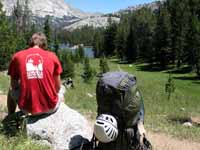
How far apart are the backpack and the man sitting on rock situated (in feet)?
6.66

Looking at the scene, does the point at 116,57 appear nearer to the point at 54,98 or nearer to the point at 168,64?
the point at 168,64

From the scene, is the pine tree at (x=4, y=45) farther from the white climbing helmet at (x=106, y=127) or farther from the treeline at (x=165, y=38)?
the white climbing helmet at (x=106, y=127)

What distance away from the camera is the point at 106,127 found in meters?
5.19

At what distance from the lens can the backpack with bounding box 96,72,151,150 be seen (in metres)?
5.27

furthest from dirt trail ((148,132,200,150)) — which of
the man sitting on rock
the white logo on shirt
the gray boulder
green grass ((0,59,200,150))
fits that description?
the white logo on shirt

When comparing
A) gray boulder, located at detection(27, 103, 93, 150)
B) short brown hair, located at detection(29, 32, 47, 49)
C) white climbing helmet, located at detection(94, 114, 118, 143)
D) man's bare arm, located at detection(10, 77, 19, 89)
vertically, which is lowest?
gray boulder, located at detection(27, 103, 93, 150)

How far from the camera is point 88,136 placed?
277 inches

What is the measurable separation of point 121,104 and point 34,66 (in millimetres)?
2380

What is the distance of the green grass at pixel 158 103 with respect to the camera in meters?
14.4

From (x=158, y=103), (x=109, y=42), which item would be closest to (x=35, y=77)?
(x=158, y=103)

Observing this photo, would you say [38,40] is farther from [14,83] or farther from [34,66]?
[14,83]

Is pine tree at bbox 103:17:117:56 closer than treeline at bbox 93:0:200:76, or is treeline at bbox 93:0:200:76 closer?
treeline at bbox 93:0:200:76

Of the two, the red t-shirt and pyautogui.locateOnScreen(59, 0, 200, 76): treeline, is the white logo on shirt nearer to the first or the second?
the red t-shirt

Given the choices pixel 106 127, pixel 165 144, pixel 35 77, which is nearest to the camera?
pixel 106 127
